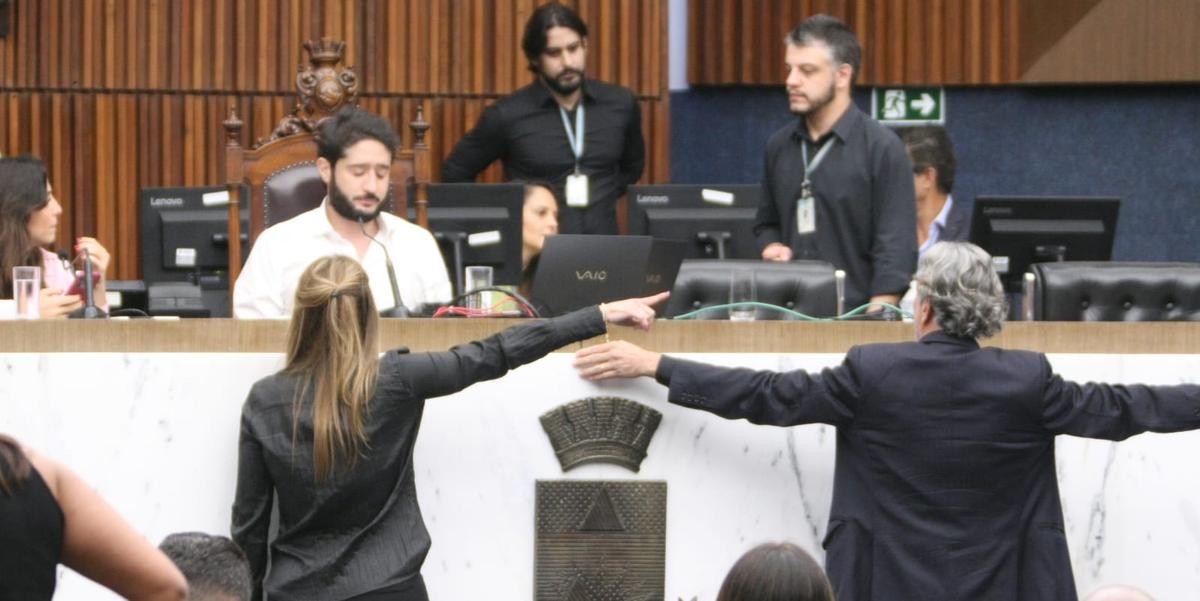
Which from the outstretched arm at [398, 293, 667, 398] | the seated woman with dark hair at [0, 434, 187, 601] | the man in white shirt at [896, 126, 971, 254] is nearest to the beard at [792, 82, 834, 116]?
the man in white shirt at [896, 126, 971, 254]

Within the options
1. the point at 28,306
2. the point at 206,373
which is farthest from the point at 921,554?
the point at 28,306

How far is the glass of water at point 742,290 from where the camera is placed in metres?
4.26

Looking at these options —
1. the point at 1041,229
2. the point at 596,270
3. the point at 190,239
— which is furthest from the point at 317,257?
the point at 1041,229

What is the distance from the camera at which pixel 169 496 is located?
381cm

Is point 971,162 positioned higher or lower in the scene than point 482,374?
higher

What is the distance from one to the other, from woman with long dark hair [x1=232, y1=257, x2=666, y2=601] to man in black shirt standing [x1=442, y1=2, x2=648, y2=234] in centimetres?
287

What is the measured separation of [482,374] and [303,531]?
0.43 meters

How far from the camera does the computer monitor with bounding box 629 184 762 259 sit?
5.43 metres

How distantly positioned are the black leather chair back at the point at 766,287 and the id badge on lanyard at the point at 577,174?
6.32 ft

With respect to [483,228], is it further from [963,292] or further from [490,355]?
[963,292]

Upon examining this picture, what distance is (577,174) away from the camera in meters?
6.36

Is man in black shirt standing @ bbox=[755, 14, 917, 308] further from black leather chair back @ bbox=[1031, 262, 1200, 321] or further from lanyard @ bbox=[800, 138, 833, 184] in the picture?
black leather chair back @ bbox=[1031, 262, 1200, 321]

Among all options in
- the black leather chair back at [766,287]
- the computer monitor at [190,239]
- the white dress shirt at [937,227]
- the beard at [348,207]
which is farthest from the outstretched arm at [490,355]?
the white dress shirt at [937,227]

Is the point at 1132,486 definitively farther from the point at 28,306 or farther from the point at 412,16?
the point at 412,16
